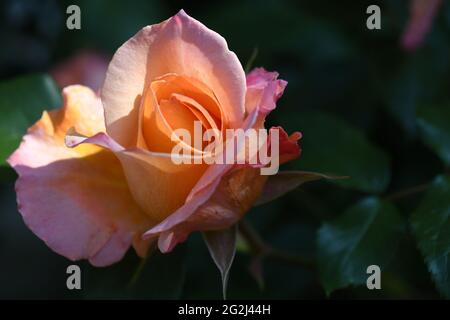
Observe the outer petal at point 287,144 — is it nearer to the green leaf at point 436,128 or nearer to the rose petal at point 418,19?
the green leaf at point 436,128

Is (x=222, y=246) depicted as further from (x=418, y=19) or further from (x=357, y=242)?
(x=418, y=19)

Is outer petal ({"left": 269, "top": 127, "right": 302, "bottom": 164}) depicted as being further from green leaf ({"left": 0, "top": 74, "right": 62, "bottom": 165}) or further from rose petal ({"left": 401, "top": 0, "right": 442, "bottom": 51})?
rose petal ({"left": 401, "top": 0, "right": 442, "bottom": 51})

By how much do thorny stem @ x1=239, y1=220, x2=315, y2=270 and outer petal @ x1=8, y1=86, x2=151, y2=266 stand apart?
0.17 m

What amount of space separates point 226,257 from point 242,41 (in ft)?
2.79

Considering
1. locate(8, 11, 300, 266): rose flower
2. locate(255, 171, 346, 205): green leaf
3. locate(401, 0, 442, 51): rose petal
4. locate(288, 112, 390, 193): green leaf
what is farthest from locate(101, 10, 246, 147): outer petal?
locate(401, 0, 442, 51): rose petal

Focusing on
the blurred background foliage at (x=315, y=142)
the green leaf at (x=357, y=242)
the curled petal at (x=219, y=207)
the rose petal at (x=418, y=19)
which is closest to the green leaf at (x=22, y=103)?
the blurred background foliage at (x=315, y=142)

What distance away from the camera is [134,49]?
2.49 feet

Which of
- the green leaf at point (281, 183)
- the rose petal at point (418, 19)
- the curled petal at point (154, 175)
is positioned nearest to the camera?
the curled petal at point (154, 175)

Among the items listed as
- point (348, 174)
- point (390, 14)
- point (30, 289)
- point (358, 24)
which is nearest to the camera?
point (348, 174)

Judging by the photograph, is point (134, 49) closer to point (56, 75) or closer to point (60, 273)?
point (56, 75)

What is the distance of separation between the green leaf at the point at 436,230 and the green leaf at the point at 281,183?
Answer: 13cm

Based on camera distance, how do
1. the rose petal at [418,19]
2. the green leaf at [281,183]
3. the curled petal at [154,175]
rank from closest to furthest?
the curled petal at [154,175], the green leaf at [281,183], the rose petal at [418,19]

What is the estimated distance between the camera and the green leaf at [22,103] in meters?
0.94

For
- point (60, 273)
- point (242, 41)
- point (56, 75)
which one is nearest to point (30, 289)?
point (60, 273)
